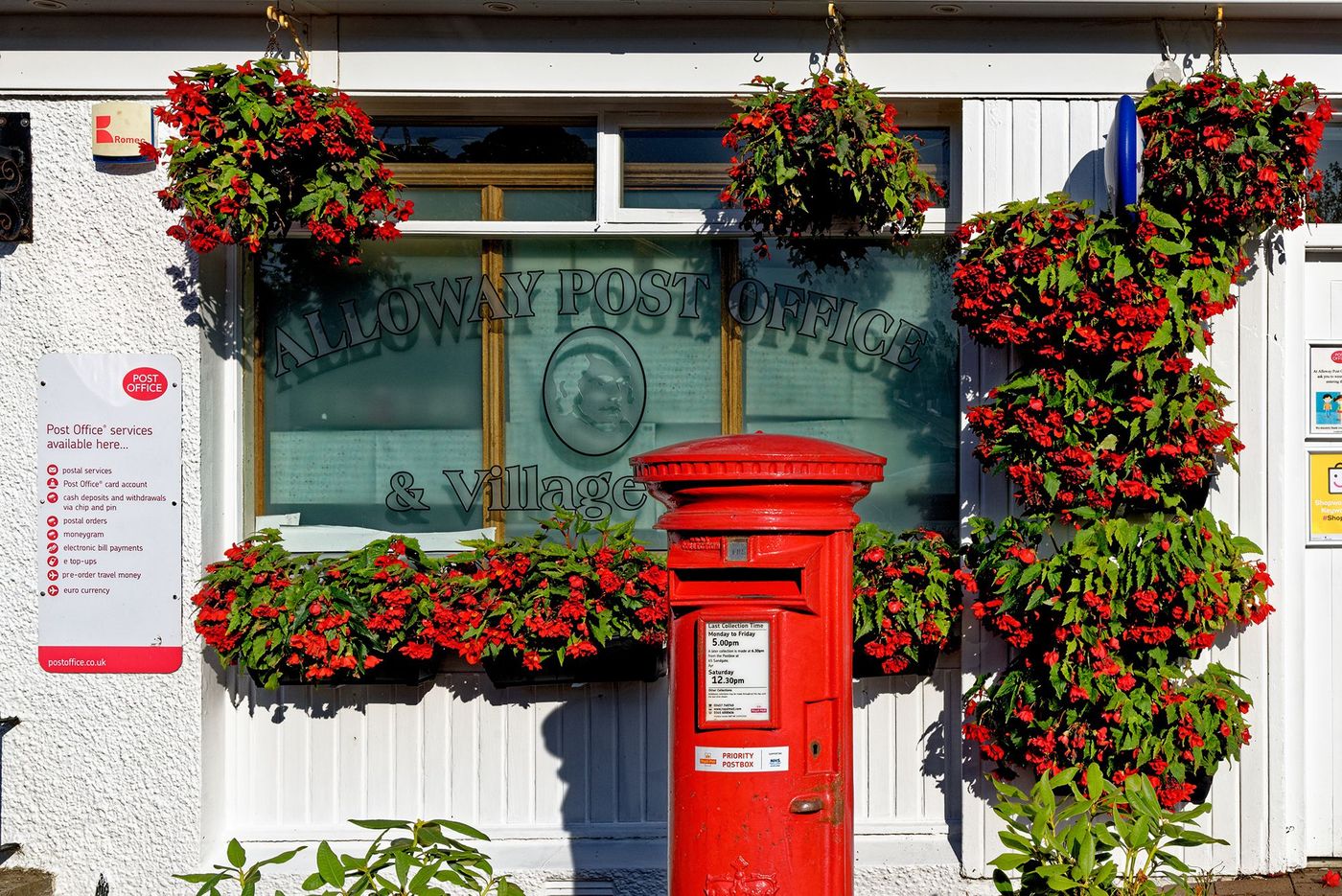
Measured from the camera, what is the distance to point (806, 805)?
3471 mm

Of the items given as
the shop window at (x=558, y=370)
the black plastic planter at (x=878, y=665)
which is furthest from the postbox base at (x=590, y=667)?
the black plastic planter at (x=878, y=665)

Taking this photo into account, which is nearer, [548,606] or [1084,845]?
[1084,845]

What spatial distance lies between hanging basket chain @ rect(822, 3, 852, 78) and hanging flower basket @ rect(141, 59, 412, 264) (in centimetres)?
201

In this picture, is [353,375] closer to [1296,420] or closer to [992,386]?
[992,386]

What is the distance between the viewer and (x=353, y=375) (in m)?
5.76

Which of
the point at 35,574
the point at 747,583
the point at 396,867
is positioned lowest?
the point at 396,867

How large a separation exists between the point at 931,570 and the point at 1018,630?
0.44m

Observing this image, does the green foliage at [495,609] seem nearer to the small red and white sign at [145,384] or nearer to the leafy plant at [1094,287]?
the small red and white sign at [145,384]

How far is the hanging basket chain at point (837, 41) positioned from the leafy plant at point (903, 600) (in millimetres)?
2034

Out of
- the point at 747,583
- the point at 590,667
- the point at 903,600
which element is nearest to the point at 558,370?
the point at 590,667

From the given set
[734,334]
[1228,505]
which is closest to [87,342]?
[734,334]

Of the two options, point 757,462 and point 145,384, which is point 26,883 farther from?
point 757,462

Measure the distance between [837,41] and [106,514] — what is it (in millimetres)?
3886

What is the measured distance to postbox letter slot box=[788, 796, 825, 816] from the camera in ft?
11.3
